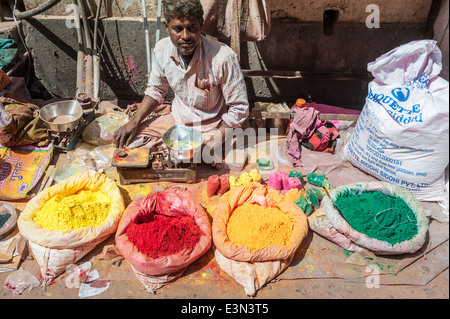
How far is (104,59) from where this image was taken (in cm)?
420

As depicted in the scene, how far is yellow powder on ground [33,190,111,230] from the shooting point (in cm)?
252

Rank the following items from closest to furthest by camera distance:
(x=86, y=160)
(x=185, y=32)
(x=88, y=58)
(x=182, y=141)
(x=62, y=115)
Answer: (x=185, y=32) < (x=182, y=141) < (x=86, y=160) < (x=62, y=115) < (x=88, y=58)

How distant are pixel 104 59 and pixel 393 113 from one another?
3.28 metres

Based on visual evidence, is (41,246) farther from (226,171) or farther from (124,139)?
(226,171)

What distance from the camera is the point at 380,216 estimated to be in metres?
2.66

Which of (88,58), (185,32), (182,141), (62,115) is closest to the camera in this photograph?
(185,32)

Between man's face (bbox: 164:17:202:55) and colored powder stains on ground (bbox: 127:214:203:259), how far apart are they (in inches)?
54.2

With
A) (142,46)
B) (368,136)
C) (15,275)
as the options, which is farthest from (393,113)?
(15,275)

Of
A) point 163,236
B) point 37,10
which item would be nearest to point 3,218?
point 163,236

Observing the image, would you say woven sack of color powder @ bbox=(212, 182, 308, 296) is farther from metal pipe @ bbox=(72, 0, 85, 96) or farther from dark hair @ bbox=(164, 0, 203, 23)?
metal pipe @ bbox=(72, 0, 85, 96)

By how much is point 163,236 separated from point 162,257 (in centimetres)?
15

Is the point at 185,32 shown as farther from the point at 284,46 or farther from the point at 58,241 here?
the point at 58,241

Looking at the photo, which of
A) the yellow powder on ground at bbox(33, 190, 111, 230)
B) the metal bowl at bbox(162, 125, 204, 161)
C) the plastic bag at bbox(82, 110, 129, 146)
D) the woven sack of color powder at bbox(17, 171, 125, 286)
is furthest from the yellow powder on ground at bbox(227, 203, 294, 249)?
the plastic bag at bbox(82, 110, 129, 146)

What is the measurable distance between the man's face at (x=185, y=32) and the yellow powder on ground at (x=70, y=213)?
1402 mm
